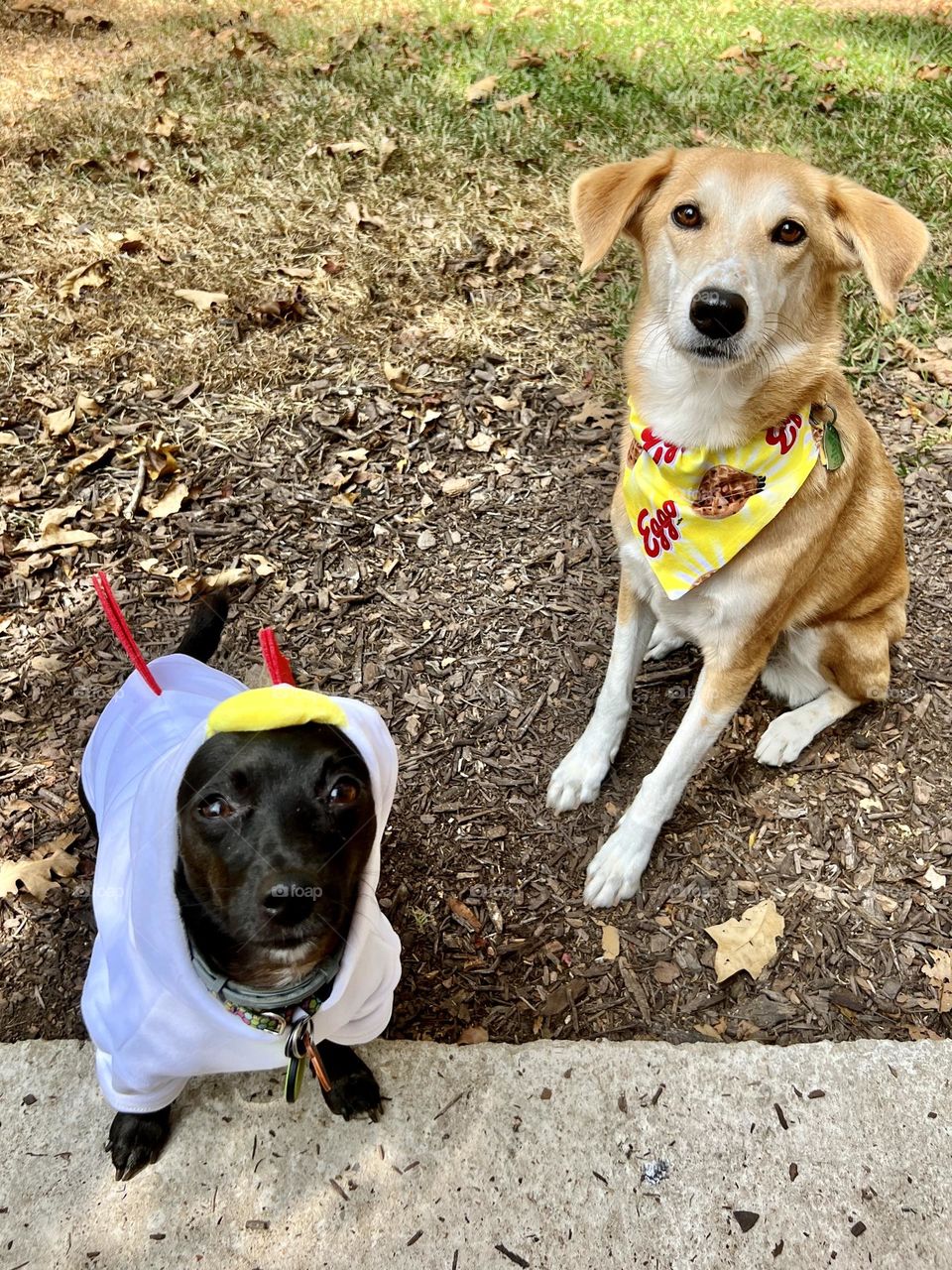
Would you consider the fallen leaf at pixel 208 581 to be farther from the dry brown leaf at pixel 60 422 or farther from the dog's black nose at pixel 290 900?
the dog's black nose at pixel 290 900

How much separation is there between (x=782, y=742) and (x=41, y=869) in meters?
2.40

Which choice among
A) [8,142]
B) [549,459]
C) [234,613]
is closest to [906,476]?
[549,459]

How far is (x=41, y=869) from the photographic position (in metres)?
2.76

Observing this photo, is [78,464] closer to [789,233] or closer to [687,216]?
[687,216]

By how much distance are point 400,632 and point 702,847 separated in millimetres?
1335

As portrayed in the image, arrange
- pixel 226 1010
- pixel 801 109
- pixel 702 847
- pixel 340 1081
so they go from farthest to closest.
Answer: pixel 801 109 → pixel 702 847 → pixel 340 1081 → pixel 226 1010

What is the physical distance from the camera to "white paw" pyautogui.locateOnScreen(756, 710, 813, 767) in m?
3.12

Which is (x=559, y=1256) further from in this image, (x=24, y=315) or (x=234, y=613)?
(x=24, y=315)

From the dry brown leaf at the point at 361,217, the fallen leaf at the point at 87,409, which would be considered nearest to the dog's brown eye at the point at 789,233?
the fallen leaf at the point at 87,409

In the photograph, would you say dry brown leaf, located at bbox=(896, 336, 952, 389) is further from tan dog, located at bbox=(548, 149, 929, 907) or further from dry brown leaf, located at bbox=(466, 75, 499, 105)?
dry brown leaf, located at bbox=(466, 75, 499, 105)

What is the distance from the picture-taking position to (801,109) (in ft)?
19.9

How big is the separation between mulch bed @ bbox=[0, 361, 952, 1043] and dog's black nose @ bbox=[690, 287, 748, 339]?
144 centimetres

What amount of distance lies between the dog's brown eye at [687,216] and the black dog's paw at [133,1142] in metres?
2.61

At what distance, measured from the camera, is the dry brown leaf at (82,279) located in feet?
15.0
